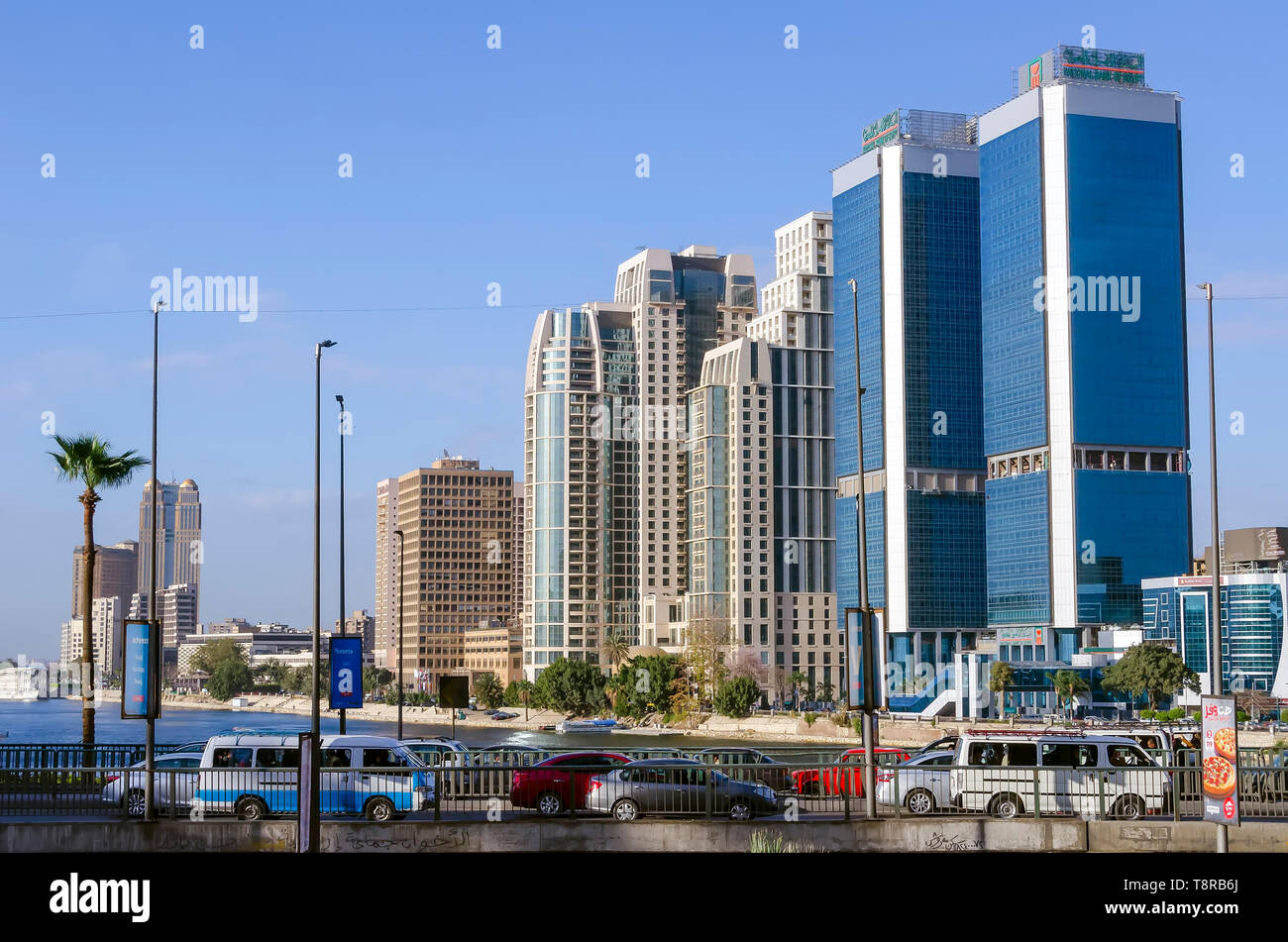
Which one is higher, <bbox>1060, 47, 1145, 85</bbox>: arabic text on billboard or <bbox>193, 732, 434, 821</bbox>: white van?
<bbox>1060, 47, 1145, 85</bbox>: arabic text on billboard

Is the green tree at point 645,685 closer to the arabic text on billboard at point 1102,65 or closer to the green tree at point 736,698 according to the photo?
the green tree at point 736,698

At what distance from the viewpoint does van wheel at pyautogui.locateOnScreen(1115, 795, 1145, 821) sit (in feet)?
97.7

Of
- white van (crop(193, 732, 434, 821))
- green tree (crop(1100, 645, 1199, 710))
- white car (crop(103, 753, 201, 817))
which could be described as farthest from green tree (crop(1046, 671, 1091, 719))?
white car (crop(103, 753, 201, 817))

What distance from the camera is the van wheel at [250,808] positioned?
29594mm

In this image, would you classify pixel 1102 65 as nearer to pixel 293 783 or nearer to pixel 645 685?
pixel 645 685

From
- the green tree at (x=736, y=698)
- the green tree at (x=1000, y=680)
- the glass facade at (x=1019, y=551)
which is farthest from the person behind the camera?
the glass facade at (x=1019, y=551)

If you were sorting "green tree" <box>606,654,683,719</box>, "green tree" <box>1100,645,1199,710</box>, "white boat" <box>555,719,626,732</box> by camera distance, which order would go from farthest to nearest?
1. "green tree" <box>606,654,683,719</box>
2. "white boat" <box>555,719,626,732</box>
3. "green tree" <box>1100,645,1199,710</box>

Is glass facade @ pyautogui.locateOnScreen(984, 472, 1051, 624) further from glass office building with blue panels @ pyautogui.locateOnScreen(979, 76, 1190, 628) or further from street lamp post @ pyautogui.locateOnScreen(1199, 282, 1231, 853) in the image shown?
street lamp post @ pyautogui.locateOnScreen(1199, 282, 1231, 853)

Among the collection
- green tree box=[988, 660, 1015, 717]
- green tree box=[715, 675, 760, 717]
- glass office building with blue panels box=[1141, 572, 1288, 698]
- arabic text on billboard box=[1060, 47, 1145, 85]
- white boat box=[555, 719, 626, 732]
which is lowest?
white boat box=[555, 719, 626, 732]

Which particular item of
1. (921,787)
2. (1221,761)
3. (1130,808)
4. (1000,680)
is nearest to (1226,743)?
(1221,761)

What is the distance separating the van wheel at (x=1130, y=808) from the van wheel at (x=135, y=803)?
2045cm

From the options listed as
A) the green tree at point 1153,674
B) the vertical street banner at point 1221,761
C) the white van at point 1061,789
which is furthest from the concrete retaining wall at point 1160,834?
Result: the green tree at point 1153,674
